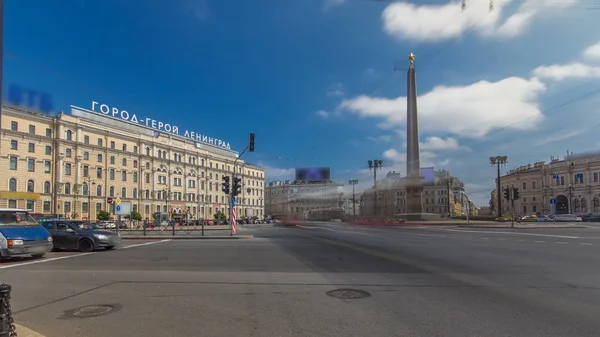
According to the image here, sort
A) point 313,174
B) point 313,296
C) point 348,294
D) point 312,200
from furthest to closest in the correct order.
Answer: point 313,174
point 312,200
point 348,294
point 313,296

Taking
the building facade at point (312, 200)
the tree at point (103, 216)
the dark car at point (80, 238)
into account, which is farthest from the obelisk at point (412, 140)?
the tree at point (103, 216)

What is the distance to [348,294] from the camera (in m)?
7.63

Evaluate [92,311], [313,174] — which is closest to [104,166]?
[313,174]

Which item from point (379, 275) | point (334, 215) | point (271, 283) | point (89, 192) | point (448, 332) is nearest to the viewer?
point (448, 332)

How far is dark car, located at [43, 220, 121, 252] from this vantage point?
Answer: 17266 mm

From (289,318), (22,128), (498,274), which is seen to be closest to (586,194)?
(498,274)

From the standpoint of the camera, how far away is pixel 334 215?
199 feet

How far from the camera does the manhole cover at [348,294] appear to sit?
24.2 ft

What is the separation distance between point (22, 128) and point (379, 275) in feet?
260

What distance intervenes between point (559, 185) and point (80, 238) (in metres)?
121

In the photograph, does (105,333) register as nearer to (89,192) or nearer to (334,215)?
(334,215)

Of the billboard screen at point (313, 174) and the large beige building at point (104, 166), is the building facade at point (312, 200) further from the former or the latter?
the large beige building at point (104, 166)

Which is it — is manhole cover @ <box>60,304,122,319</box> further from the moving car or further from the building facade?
the building facade

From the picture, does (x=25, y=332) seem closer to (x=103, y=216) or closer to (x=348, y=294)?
(x=348, y=294)
